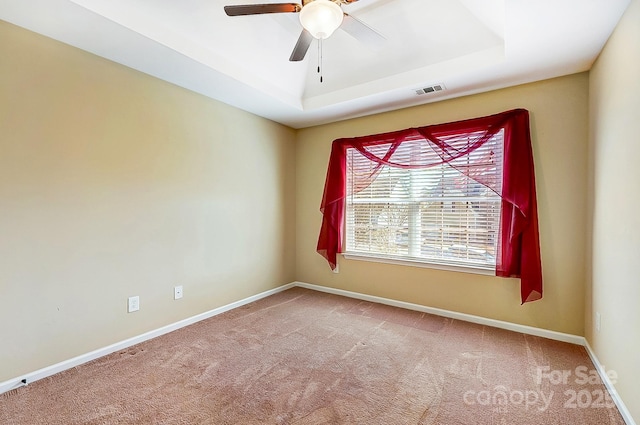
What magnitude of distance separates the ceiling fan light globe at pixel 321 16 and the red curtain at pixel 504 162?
76.3 inches

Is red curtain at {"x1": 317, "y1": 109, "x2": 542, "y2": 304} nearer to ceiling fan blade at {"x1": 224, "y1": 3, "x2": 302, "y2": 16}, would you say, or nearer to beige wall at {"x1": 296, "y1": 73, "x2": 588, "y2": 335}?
beige wall at {"x1": 296, "y1": 73, "x2": 588, "y2": 335}

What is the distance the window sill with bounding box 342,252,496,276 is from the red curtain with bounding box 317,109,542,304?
0.16 metres

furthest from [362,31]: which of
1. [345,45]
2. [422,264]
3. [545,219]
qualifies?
[422,264]

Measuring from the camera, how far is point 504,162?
2838 millimetres

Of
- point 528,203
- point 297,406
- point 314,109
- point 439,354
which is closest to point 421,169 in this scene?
point 528,203

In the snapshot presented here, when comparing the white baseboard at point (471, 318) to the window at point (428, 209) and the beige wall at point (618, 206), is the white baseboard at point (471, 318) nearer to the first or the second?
the beige wall at point (618, 206)

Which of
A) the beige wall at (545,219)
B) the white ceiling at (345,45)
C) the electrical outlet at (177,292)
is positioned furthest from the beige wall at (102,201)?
the beige wall at (545,219)

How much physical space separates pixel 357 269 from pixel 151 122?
2869mm

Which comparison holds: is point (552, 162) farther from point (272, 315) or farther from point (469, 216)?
point (272, 315)

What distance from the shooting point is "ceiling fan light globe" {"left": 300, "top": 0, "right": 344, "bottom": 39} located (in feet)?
5.21

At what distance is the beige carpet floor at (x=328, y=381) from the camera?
5.63 ft

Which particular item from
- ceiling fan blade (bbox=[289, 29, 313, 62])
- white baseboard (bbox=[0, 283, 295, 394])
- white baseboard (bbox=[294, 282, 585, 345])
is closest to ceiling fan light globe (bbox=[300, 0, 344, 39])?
ceiling fan blade (bbox=[289, 29, 313, 62])

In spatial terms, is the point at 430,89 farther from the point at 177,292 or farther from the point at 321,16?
the point at 177,292

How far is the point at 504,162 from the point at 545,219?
0.64 m
